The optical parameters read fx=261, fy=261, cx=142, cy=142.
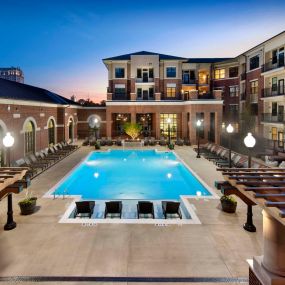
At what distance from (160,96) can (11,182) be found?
31947 mm

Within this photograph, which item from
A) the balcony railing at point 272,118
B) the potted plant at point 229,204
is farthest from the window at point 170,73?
the potted plant at point 229,204

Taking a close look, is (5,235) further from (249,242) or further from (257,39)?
(257,39)

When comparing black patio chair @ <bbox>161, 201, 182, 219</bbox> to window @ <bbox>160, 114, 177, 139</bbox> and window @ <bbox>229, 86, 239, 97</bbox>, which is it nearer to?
window @ <bbox>160, 114, 177, 139</bbox>

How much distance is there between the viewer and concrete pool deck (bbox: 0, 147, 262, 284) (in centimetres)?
644

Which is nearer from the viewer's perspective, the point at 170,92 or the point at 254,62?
the point at 254,62

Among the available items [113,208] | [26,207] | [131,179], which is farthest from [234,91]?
[26,207]

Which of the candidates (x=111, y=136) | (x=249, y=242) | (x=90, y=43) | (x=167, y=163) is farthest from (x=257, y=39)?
→ (x=249, y=242)

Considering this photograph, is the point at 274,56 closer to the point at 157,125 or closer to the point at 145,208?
the point at 157,125

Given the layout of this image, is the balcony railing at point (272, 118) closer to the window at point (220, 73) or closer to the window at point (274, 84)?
the window at point (274, 84)

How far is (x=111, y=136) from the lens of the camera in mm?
36844

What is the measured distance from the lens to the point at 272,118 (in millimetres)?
29875

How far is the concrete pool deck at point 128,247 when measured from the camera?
6.44 metres

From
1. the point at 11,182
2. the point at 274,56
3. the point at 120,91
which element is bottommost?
the point at 11,182

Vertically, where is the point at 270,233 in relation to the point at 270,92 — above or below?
below
